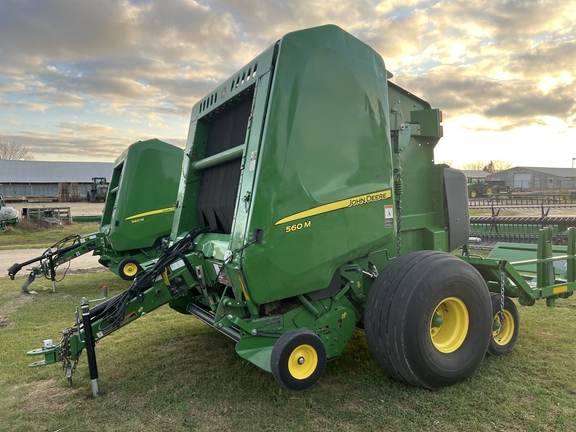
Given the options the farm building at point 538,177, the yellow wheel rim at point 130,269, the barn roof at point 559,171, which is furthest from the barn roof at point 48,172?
the barn roof at point 559,171

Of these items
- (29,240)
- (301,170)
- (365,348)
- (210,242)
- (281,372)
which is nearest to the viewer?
(281,372)

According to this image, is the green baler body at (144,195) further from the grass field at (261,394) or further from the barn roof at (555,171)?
the barn roof at (555,171)

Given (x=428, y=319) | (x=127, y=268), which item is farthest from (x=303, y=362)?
(x=127, y=268)

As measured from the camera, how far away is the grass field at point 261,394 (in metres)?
3.00

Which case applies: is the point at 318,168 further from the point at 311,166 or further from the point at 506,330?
the point at 506,330

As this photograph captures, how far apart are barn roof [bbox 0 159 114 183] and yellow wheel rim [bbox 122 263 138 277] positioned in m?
47.3

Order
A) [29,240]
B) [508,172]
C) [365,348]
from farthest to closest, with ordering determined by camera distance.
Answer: [508,172]
[29,240]
[365,348]

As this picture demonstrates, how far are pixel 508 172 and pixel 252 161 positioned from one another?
86247mm

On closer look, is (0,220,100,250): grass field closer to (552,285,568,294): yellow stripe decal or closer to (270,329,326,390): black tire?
(270,329,326,390): black tire

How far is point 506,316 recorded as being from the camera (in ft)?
13.8

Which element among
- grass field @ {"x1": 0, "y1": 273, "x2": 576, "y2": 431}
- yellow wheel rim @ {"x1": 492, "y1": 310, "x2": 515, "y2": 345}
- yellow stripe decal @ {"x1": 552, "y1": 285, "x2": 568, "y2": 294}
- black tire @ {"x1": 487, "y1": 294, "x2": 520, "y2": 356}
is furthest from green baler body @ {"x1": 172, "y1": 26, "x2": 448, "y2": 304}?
yellow stripe decal @ {"x1": 552, "y1": 285, "x2": 568, "y2": 294}

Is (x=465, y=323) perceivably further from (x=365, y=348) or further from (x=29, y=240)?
(x=29, y=240)

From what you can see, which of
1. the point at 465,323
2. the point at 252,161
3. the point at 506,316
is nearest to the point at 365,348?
the point at 465,323

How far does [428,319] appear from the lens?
3271mm
